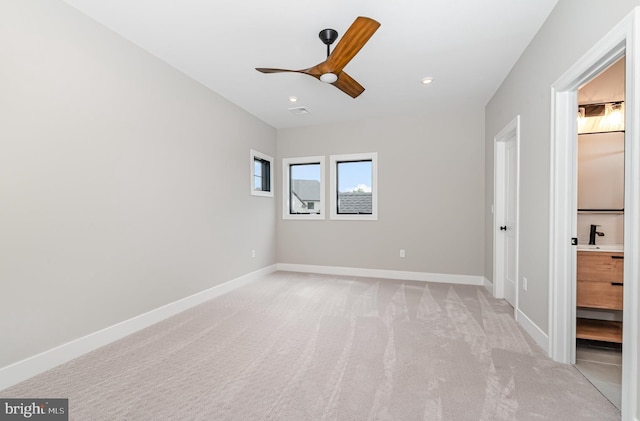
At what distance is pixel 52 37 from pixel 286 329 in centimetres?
302

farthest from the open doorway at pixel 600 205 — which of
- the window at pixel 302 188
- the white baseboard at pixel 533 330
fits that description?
the window at pixel 302 188

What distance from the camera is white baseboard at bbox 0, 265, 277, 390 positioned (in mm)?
1862

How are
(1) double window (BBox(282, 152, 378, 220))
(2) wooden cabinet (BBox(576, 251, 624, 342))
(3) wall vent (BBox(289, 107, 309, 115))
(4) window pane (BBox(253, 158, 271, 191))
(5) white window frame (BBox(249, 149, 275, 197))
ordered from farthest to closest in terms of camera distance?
(1) double window (BBox(282, 152, 378, 220))
(4) window pane (BBox(253, 158, 271, 191))
(5) white window frame (BBox(249, 149, 275, 197))
(3) wall vent (BBox(289, 107, 309, 115))
(2) wooden cabinet (BBox(576, 251, 624, 342))

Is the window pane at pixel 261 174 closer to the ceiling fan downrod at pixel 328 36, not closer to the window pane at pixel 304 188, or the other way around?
the window pane at pixel 304 188

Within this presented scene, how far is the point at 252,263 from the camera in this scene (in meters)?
4.63

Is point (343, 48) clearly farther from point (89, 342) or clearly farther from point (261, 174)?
point (261, 174)

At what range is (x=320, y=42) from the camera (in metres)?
2.66

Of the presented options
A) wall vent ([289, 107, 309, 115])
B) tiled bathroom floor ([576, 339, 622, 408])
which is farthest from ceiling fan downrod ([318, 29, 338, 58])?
tiled bathroom floor ([576, 339, 622, 408])

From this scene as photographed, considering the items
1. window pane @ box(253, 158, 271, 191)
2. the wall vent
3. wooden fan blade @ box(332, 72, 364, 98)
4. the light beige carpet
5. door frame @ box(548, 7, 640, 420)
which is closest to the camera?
the light beige carpet

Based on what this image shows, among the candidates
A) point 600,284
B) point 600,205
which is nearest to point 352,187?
point 600,205

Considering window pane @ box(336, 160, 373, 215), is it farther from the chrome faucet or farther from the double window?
the chrome faucet

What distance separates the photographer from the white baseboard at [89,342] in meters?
1.86

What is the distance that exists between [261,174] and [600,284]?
4.62 meters

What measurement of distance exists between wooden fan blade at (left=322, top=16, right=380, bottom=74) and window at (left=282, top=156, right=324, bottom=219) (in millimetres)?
2910
